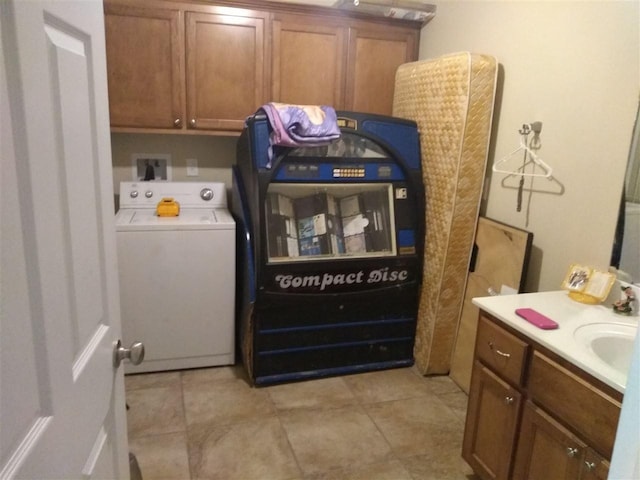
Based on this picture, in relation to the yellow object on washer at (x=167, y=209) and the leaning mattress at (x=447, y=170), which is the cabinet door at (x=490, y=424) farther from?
the yellow object on washer at (x=167, y=209)

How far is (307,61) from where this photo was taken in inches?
118

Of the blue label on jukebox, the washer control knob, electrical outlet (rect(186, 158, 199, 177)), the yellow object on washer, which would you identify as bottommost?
the blue label on jukebox

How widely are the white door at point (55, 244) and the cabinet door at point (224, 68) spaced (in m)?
1.99

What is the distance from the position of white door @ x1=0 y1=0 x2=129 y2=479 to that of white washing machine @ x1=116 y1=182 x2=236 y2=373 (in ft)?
5.28

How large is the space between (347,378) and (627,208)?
66.5 inches

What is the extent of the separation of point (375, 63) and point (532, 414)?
91.8 inches

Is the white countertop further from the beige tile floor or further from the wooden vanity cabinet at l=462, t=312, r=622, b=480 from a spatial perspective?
the beige tile floor

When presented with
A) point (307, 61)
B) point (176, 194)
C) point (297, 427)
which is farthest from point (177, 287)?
point (307, 61)

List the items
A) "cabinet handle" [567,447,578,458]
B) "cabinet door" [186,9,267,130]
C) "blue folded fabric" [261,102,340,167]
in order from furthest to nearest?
1. "cabinet door" [186,9,267,130]
2. "blue folded fabric" [261,102,340,167]
3. "cabinet handle" [567,447,578,458]

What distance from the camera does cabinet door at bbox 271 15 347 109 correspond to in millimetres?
2918

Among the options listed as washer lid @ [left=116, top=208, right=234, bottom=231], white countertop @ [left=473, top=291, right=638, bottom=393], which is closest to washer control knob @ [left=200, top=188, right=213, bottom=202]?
washer lid @ [left=116, top=208, right=234, bottom=231]

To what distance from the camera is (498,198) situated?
254 centimetres

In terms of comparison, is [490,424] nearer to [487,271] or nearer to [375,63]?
[487,271]

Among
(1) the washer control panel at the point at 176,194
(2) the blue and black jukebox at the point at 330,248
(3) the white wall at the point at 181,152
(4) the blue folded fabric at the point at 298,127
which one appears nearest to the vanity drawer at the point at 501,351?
(2) the blue and black jukebox at the point at 330,248
